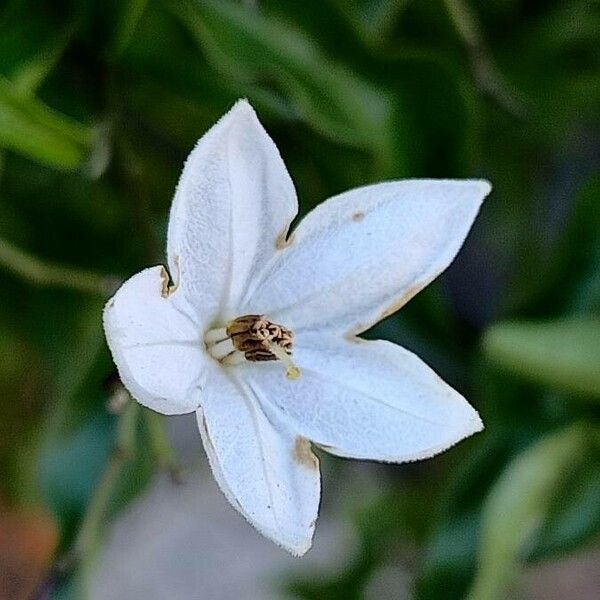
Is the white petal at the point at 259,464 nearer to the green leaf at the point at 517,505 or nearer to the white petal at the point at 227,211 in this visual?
the white petal at the point at 227,211

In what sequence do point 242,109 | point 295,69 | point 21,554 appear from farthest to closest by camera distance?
point 21,554 → point 295,69 → point 242,109

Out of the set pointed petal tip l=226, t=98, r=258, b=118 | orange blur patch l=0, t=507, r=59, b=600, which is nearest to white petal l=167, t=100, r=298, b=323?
pointed petal tip l=226, t=98, r=258, b=118

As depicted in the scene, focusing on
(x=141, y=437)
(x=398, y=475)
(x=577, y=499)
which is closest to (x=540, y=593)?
(x=398, y=475)

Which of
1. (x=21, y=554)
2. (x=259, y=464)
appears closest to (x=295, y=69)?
(x=259, y=464)

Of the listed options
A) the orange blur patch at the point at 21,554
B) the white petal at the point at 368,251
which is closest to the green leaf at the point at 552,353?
the white petal at the point at 368,251

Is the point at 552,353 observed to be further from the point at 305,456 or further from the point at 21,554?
the point at 21,554
